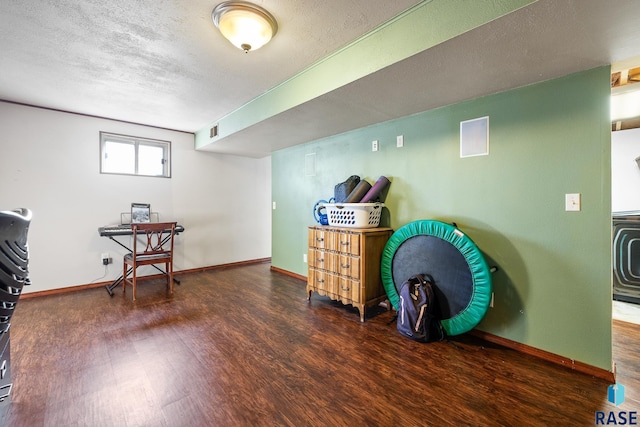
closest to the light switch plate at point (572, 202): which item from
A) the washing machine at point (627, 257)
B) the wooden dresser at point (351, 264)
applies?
the wooden dresser at point (351, 264)

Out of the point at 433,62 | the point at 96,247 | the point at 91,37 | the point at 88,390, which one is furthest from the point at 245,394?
the point at 96,247

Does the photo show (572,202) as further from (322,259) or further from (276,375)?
(276,375)

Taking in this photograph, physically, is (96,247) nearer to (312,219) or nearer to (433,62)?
(312,219)

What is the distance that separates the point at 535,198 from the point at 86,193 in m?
5.12

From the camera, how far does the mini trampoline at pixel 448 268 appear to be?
2051 mm

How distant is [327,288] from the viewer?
9.82ft

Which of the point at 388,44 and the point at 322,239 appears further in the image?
the point at 322,239

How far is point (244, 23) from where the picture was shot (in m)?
1.69

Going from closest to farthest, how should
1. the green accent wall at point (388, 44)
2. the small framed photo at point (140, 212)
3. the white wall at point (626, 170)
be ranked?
the green accent wall at point (388, 44) < the white wall at point (626, 170) < the small framed photo at point (140, 212)

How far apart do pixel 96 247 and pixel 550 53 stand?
5.22 m

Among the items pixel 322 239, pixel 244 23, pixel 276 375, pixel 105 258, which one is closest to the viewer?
pixel 244 23

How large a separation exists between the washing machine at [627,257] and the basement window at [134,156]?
618 cm

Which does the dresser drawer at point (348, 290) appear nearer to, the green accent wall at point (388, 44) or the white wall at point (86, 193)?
the green accent wall at point (388, 44)

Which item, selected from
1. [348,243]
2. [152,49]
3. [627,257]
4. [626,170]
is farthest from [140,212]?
[626,170]
